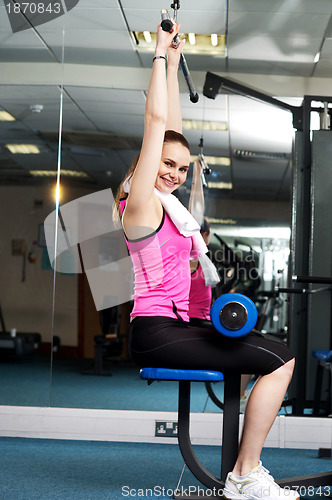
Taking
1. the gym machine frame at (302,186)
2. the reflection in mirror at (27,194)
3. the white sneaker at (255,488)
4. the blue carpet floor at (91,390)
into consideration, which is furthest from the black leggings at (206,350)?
the reflection in mirror at (27,194)

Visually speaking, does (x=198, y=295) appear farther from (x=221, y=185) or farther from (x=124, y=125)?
(x=124, y=125)

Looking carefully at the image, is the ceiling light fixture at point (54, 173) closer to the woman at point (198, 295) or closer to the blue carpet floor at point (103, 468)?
the woman at point (198, 295)

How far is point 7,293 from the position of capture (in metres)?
4.23

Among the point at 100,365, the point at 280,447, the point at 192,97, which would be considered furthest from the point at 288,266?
the point at 192,97

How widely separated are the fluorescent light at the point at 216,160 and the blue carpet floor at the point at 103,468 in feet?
5.58

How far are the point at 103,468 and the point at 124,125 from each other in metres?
2.05

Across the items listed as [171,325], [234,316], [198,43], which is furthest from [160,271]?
[198,43]

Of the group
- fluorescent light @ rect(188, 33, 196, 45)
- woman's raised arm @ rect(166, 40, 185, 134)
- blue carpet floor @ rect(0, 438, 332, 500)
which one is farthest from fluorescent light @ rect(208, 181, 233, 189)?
blue carpet floor @ rect(0, 438, 332, 500)

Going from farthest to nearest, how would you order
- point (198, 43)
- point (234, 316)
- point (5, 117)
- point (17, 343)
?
point (17, 343)
point (5, 117)
point (198, 43)
point (234, 316)

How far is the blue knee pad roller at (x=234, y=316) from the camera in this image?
1.90 metres

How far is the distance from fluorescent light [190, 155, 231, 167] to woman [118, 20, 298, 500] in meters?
1.66

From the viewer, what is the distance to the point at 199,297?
340 centimetres

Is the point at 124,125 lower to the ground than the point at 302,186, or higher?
higher

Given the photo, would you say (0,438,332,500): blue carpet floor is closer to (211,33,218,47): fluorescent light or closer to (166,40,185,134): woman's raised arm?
(166,40,185,134): woman's raised arm
